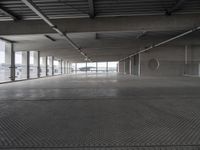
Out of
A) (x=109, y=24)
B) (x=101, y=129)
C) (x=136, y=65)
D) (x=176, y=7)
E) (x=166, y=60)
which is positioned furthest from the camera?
(x=136, y=65)

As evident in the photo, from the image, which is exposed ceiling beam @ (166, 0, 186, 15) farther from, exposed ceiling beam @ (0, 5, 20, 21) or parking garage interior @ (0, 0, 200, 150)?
exposed ceiling beam @ (0, 5, 20, 21)

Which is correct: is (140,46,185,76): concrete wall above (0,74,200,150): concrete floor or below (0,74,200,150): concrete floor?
above

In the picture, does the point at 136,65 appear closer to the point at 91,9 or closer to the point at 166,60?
the point at 166,60

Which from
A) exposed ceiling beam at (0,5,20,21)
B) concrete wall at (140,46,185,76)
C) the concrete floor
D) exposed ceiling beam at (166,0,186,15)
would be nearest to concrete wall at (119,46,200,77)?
concrete wall at (140,46,185,76)

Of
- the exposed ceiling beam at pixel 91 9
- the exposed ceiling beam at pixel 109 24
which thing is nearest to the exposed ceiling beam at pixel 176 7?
the exposed ceiling beam at pixel 109 24

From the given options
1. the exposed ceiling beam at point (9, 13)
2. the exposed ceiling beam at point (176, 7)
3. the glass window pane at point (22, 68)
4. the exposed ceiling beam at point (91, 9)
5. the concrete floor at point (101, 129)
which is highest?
the exposed ceiling beam at point (176, 7)

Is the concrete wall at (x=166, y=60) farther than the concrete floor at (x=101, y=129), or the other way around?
the concrete wall at (x=166, y=60)

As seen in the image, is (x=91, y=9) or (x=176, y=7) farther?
(x=176, y=7)

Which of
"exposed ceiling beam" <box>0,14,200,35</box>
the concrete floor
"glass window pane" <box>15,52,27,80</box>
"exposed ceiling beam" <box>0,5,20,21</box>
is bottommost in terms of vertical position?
the concrete floor

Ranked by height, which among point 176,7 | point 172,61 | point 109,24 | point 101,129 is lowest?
point 101,129

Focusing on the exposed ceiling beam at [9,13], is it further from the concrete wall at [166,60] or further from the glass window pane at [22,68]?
the concrete wall at [166,60]

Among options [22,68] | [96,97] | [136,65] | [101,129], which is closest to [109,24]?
[96,97]

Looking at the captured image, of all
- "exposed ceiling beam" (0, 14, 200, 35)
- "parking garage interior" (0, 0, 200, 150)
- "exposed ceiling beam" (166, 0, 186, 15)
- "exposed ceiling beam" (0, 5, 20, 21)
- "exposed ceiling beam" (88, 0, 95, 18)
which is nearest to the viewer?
"parking garage interior" (0, 0, 200, 150)

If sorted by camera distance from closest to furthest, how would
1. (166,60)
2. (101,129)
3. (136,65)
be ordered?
(101,129), (166,60), (136,65)
